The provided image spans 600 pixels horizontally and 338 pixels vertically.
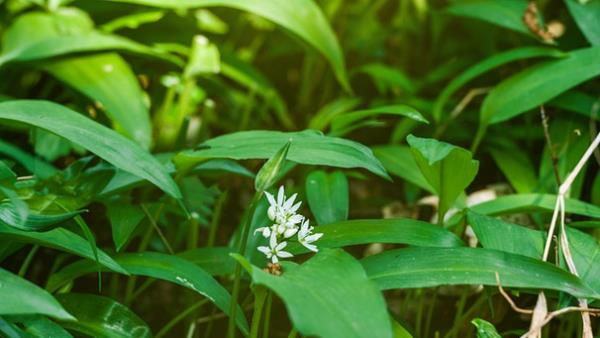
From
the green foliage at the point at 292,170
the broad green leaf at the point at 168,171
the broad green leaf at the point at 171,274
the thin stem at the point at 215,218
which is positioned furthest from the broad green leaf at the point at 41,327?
the thin stem at the point at 215,218

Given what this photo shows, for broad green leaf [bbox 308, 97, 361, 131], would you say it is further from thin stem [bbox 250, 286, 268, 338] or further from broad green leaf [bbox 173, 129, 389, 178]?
thin stem [bbox 250, 286, 268, 338]

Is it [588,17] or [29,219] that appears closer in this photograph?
[29,219]

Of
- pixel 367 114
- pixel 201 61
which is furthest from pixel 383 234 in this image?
pixel 201 61

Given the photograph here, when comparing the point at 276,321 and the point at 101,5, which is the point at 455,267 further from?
the point at 101,5

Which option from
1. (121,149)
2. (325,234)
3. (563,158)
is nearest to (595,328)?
(563,158)

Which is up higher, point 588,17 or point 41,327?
point 588,17

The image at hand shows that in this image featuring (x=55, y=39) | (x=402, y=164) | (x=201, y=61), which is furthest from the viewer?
(x=201, y=61)

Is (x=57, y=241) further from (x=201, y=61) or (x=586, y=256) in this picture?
(x=201, y=61)

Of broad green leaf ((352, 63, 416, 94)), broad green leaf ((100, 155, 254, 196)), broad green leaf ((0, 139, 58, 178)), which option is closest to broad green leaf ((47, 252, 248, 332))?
broad green leaf ((100, 155, 254, 196))
